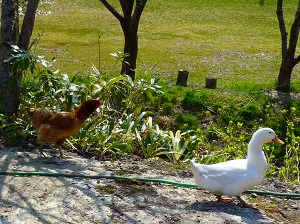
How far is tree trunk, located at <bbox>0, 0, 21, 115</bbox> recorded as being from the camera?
754 centimetres

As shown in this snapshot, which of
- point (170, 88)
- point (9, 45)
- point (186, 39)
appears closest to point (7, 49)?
point (9, 45)

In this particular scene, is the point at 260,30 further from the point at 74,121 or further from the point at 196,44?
the point at 74,121

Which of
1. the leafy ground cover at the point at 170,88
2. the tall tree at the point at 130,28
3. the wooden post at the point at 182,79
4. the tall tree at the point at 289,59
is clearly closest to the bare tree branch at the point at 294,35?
the tall tree at the point at 289,59

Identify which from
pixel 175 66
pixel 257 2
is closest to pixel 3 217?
pixel 175 66

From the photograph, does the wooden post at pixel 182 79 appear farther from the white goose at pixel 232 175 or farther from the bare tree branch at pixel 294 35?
the white goose at pixel 232 175

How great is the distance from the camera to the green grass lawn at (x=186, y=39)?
16.8 meters

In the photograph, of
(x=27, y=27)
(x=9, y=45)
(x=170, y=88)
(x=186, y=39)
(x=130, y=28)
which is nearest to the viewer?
(x=9, y=45)

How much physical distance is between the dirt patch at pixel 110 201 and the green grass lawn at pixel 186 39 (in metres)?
7.49

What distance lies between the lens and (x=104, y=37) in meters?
23.5

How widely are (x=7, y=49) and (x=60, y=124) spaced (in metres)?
1.55

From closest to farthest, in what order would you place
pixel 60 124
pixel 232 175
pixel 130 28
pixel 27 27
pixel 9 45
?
1. pixel 232 175
2. pixel 60 124
3. pixel 9 45
4. pixel 27 27
5. pixel 130 28

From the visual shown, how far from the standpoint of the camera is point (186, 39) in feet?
78.3

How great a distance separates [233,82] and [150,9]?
18.3 meters

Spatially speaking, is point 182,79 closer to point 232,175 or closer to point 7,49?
point 7,49
